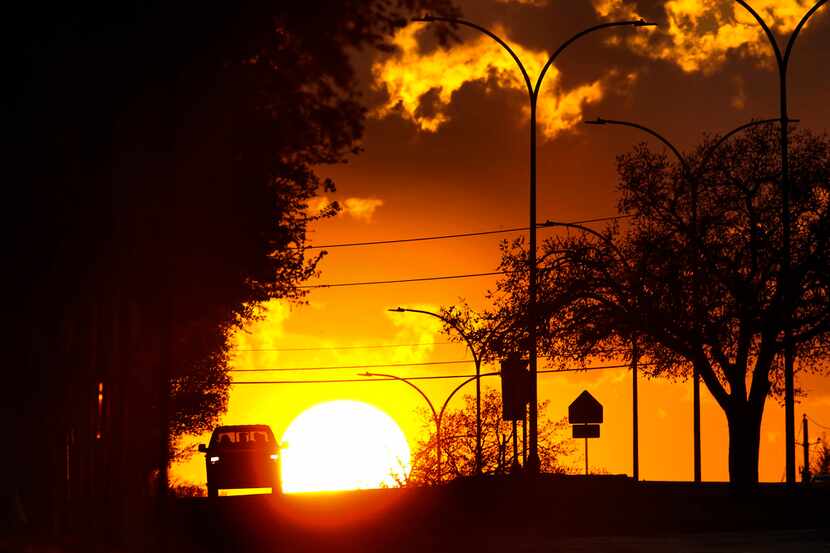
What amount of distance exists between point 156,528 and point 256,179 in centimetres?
847

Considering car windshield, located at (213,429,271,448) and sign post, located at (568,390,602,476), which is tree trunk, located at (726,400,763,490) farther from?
car windshield, located at (213,429,271,448)

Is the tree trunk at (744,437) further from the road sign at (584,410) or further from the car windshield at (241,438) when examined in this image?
the car windshield at (241,438)

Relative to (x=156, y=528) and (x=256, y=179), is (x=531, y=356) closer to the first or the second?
(x=156, y=528)

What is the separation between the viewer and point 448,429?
253ft

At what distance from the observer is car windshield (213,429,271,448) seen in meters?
40.3

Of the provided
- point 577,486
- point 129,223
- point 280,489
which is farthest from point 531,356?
point 129,223

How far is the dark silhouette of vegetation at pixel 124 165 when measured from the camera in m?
15.9

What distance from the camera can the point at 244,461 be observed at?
132 feet

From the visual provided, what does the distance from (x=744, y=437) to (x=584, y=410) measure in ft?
30.4

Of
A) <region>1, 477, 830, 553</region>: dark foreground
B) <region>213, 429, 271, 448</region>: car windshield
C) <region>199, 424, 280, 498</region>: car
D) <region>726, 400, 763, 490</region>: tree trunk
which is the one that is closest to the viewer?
<region>1, 477, 830, 553</region>: dark foreground

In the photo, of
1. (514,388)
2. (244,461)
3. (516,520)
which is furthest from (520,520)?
(244,461)

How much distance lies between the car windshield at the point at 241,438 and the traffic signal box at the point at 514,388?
10010 millimetres

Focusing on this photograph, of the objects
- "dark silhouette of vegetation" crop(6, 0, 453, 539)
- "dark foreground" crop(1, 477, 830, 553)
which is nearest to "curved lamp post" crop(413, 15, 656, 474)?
"dark foreground" crop(1, 477, 830, 553)

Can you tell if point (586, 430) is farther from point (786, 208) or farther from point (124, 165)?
point (124, 165)
